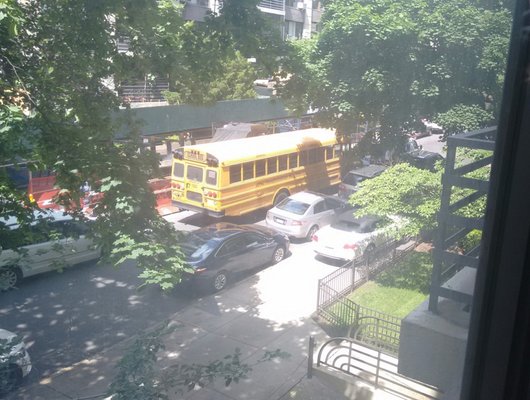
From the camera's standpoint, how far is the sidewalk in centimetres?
145

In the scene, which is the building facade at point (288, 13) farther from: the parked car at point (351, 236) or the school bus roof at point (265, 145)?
the parked car at point (351, 236)

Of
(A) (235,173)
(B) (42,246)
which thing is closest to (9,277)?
(B) (42,246)

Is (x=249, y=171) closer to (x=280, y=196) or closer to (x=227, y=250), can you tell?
(x=280, y=196)

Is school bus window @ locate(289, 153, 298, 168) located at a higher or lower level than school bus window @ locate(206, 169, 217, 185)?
higher

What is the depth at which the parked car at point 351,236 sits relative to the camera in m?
1.96

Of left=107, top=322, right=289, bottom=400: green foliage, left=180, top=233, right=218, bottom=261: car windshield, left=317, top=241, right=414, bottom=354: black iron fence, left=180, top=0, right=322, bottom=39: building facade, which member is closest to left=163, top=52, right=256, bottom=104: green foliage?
left=180, top=0, right=322, bottom=39: building facade

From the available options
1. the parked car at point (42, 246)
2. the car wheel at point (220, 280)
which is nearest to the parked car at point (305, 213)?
the car wheel at point (220, 280)

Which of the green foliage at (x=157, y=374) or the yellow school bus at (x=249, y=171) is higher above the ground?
the yellow school bus at (x=249, y=171)

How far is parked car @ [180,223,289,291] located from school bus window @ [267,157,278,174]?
272 millimetres

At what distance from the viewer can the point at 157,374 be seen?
50.8 inches

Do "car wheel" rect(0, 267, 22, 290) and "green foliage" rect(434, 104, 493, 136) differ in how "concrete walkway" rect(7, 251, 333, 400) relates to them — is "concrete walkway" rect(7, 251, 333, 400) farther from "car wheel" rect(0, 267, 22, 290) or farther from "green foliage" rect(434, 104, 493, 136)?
"green foliage" rect(434, 104, 493, 136)

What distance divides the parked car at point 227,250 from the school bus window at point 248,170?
0.79 ft

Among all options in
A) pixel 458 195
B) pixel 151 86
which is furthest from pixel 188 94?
pixel 458 195

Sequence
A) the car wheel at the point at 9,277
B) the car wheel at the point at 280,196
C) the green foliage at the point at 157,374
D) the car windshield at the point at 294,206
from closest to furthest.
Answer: the green foliage at the point at 157,374, the car wheel at the point at 9,277, the car windshield at the point at 294,206, the car wheel at the point at 280,196
